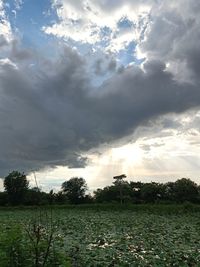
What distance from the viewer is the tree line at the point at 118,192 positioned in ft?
276

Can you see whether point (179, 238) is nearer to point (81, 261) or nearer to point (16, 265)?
point (81, 261)

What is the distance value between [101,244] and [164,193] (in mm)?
78612

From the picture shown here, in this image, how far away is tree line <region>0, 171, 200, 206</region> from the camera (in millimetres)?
83981

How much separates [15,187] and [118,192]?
23495mm

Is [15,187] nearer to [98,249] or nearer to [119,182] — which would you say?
[119,182]

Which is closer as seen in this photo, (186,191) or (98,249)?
(98,249)

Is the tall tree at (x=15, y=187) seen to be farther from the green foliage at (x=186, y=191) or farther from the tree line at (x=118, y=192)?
the green foliage at (x=186, y=191)

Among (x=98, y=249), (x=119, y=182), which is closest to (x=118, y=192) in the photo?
(x=119, y=182)

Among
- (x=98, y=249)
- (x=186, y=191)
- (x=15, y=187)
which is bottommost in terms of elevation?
(x=98, y=249)

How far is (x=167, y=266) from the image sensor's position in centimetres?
1092

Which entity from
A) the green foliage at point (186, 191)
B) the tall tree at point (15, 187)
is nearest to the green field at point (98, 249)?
the tall tree at point (15, 187)

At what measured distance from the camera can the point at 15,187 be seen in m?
85.3

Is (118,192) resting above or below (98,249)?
above

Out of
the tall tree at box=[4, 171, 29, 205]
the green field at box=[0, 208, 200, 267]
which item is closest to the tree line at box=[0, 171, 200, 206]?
the tall tree at box=[4, 171, 29, 205]
